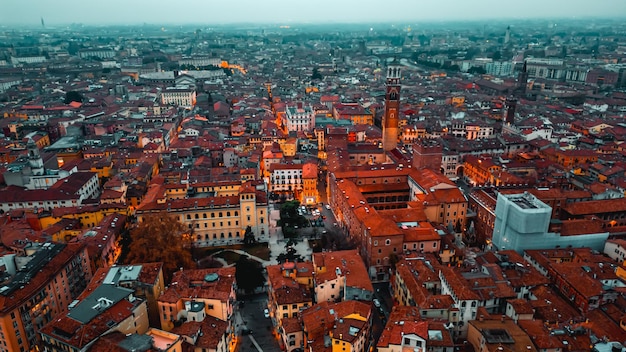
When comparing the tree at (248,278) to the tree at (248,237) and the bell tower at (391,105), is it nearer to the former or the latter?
the tree at (248,237)

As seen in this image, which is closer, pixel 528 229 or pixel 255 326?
pixel 255 326

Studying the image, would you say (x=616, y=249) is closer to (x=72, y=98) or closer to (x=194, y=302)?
(x=194, y=302)

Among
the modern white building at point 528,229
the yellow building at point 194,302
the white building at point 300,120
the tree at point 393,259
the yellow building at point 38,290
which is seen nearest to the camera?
the yellow building at point 38,290

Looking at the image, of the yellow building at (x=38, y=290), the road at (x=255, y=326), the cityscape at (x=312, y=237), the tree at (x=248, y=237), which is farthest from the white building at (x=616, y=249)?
the yellow building at (x=38, y=290)

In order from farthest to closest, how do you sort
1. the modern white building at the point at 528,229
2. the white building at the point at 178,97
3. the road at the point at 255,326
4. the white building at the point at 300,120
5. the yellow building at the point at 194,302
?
1. the white building at the point at 178,97
2. the white building at the point at 300,120
3. the modern white building at the point at 528,229
4. the road at the point at 255,326
5. the yellow building at the point at 194,302

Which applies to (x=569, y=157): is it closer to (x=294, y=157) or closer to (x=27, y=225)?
(x=294, y=157)

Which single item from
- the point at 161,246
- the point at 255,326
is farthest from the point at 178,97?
the point at 255,326

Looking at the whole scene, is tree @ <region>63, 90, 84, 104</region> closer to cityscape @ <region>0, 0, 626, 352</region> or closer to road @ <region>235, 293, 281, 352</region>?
cityscape @ <region>0, 0, 626, 352</region>
